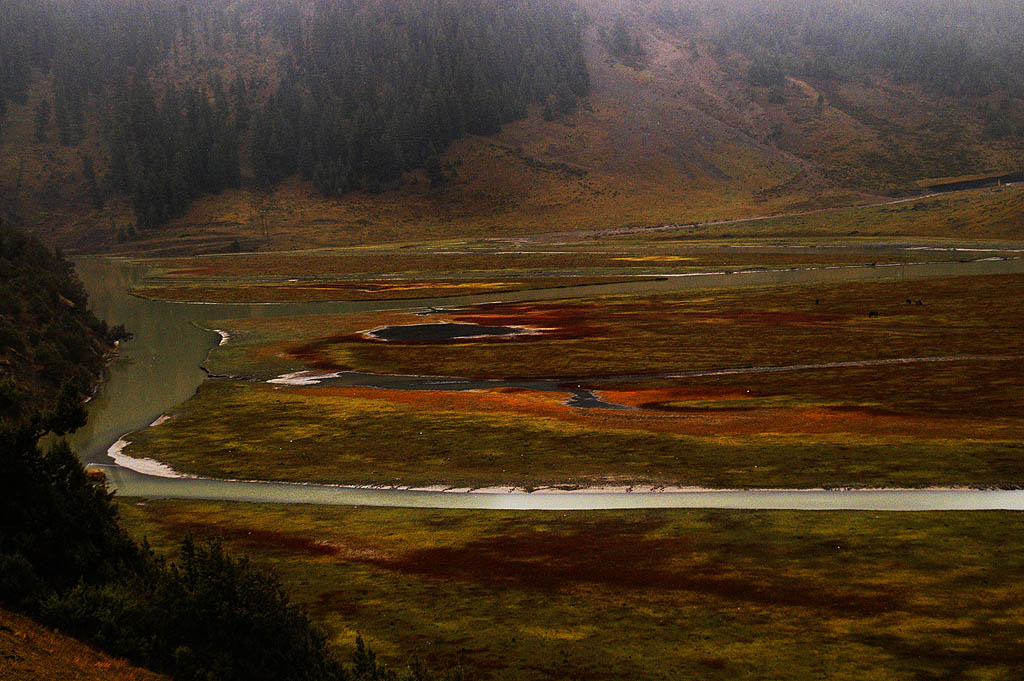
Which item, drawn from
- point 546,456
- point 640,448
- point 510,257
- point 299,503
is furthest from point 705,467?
Result: point 510,257

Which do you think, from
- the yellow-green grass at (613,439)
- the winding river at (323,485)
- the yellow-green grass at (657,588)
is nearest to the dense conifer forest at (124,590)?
the yellow-green grass at (657,588)

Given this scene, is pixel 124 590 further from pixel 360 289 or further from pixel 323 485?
pixel 360 289

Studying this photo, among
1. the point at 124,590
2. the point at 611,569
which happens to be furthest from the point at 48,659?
the point at 611,569

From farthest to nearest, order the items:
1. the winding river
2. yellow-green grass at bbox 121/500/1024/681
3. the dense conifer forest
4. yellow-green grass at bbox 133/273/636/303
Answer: yellow-green grass at bbox 133/273/636/303
the winding river
yellow-green grass at bbox 121/500/1024/681
the dense conifer forest

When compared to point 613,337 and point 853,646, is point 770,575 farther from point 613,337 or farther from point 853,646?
point 613,337

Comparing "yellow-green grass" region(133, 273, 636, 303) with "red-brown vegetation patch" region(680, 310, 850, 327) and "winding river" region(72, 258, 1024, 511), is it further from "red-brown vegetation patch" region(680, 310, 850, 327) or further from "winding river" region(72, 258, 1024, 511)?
"red-brown vegetation patch" region(680, 310, 850, 327)

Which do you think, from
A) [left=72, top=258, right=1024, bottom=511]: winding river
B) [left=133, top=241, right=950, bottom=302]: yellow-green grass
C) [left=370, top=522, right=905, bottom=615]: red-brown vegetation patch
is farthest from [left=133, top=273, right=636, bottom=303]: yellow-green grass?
[left=370, top=522, right=905, bottom=615]: red-brown vegetation patch
